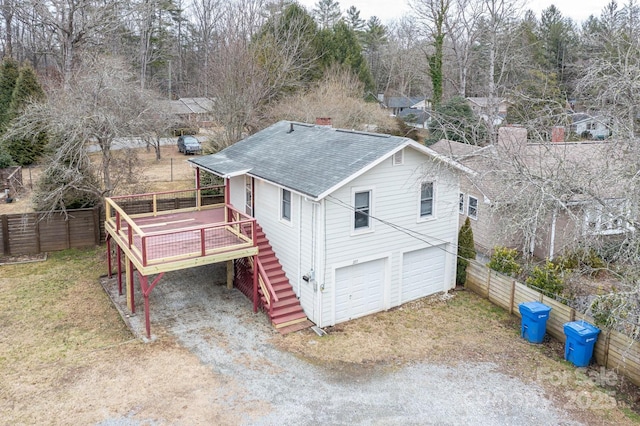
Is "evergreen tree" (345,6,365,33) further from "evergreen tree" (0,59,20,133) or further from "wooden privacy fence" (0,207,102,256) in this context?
"wooden privacy fence" (0,207,102,256)

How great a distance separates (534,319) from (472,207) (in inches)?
323

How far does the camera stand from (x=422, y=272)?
1545 cm

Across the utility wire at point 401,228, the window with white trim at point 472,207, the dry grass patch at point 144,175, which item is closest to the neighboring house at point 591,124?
the window with white trim at point 472,207

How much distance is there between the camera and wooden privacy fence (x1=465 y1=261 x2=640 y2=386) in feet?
35.6

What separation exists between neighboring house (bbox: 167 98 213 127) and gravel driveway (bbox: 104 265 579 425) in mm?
20031

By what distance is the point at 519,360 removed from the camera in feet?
39.1

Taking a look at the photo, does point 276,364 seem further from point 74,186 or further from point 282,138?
point 74,186

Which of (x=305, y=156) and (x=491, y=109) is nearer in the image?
(x=305, y=156)

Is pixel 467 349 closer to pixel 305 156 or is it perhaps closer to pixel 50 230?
pixel 305 156

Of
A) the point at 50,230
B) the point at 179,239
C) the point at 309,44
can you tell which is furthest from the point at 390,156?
the point at 309,44

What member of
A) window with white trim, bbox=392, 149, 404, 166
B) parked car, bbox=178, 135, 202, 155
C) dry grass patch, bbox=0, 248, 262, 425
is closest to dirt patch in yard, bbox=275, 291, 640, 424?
dry grass patch, bbox=0, 248, 262, 425

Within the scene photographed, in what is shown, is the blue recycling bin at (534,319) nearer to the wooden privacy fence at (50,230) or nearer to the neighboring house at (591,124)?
the neighboring house at (591,124)

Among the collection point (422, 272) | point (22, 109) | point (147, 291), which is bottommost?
point (422, 272)

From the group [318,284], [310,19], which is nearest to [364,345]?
[318,284]
